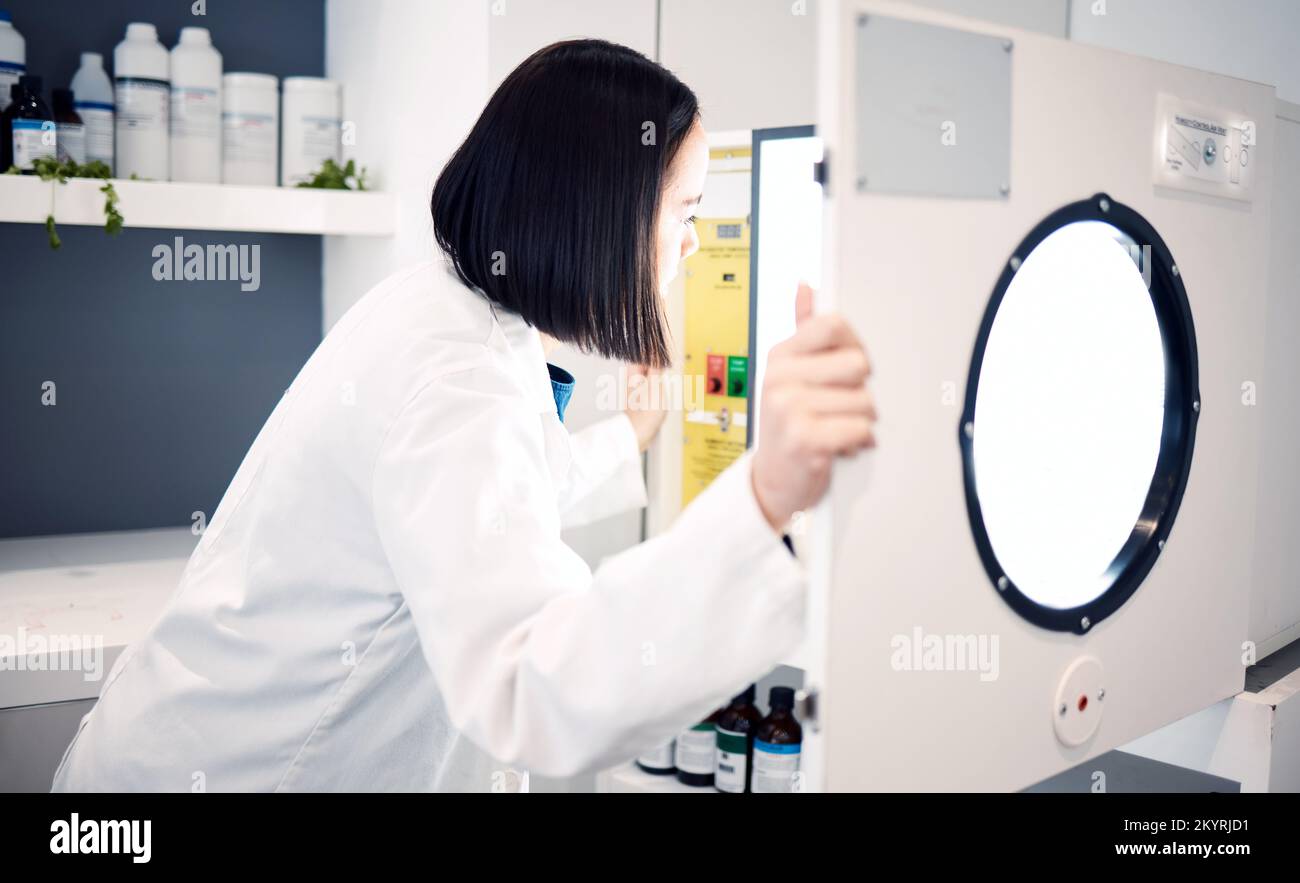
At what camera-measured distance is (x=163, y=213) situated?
7.11 ft

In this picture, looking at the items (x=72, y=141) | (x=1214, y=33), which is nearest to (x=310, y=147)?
(x=72, y=141)

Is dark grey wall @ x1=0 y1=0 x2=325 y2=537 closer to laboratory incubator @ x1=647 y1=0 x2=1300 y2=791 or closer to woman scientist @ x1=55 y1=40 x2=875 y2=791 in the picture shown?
woman scientist @ x1=55 y1=40 x2=875 y2=791

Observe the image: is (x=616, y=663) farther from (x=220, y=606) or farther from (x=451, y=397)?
(x=220, y=606)

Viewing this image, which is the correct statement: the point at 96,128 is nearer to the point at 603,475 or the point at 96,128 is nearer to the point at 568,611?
the point at 603,475

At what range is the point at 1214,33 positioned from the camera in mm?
1690

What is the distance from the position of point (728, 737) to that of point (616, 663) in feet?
4.03

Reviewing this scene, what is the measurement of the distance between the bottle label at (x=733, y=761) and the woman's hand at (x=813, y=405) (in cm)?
125

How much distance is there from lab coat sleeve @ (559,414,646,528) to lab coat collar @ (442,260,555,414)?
597 millimetres

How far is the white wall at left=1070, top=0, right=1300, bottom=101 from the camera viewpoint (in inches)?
64.1

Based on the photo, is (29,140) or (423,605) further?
(29,140)

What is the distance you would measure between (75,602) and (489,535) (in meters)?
1.54

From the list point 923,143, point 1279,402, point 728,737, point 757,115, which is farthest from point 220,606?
point 757,115

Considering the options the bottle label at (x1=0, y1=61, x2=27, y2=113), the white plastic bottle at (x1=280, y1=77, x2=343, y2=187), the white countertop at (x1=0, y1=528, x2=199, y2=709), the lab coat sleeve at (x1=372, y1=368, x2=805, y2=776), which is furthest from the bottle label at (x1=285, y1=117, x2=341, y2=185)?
the lab coat sleeve at (x1=372, y1=368, x2=805, y2=776)

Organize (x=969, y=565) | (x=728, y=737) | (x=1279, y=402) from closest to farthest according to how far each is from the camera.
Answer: (x=969, y=565), (x=1279, y=402), (x=728, y=737)
